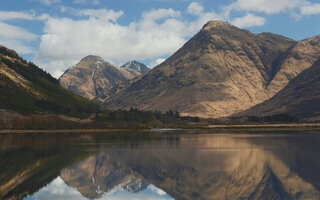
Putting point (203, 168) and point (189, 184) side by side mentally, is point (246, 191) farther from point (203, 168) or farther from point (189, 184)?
point (203, 168)

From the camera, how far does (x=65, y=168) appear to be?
7300 cm

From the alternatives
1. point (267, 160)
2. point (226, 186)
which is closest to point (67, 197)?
point (226, 186)

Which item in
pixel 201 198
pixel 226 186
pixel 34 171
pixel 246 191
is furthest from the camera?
pixel 34 171

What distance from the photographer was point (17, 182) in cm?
5578

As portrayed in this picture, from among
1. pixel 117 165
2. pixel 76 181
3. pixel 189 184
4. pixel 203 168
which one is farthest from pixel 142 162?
pixel 189 184

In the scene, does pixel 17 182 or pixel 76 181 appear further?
pixel 76 181

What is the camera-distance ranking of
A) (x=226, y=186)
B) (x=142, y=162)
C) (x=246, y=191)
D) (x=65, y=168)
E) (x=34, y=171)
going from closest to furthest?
(x=246, y=191)
(x=226, y=186)
(x=34, y=171)
(x=65, y=168)
(x=142, y=162)

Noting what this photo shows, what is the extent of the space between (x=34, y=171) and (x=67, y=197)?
65.6ft

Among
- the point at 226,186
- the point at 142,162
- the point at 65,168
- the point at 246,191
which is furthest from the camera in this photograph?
the point at 142,162

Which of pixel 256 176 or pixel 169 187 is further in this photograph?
pixel 256 176

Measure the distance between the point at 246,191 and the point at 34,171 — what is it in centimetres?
3782

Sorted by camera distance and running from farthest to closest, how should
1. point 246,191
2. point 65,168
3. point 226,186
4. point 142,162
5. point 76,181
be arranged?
point 142,162 < point 65,168 < point 76,181 < point 226,186 < point 246,191

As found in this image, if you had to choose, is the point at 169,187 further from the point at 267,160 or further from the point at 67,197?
the point at 267,160

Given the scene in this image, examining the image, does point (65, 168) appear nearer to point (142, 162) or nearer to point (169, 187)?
point (142, 162)
